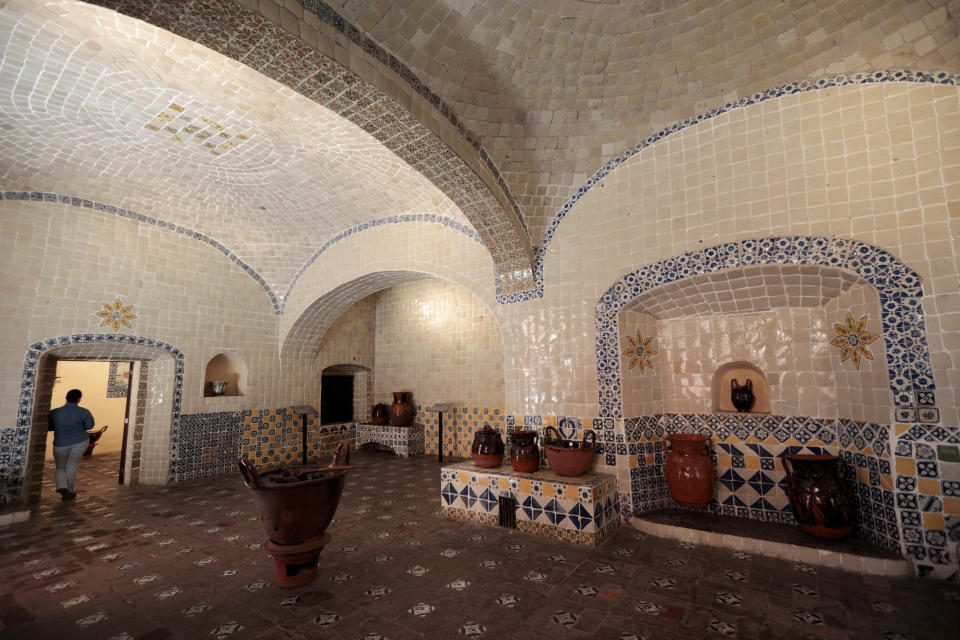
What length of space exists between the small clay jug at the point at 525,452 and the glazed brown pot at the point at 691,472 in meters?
1.38

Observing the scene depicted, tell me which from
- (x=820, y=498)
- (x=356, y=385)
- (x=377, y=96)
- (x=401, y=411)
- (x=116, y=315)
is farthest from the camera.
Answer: (x=356, y=385)

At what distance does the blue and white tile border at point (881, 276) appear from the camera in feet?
11.5

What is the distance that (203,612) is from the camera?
3.09 meters

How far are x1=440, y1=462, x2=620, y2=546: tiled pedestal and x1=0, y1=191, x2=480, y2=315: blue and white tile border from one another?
9.50 feet

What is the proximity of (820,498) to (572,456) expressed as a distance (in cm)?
210

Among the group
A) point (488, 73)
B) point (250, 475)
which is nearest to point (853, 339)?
point (488, 73)

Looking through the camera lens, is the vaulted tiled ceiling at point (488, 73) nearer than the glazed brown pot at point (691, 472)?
Yes

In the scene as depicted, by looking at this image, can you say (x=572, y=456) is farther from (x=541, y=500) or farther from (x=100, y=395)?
(x=100, y=395)

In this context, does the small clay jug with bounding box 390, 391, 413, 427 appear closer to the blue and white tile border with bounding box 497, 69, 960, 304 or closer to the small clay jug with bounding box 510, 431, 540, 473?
the blue and white tile border with bounding box 497, 69, 960, 304

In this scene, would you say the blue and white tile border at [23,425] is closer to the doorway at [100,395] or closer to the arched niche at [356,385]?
the arched niche at [356,385]

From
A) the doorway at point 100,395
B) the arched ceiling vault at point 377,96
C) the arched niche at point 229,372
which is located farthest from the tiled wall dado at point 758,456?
the doorway at point 100,395

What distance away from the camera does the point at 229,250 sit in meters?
7.80

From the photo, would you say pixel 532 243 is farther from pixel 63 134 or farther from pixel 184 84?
pixel 63 134

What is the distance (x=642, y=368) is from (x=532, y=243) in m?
1.93
